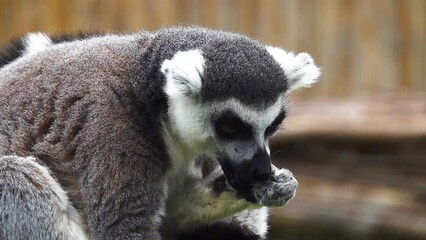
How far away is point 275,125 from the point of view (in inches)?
308

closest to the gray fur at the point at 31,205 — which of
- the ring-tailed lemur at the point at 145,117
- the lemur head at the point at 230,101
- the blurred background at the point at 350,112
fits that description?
the ring-tailed lemur at the point at 145,117

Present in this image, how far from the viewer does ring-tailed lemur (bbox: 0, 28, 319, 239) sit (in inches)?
299

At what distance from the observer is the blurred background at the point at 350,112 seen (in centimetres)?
1241

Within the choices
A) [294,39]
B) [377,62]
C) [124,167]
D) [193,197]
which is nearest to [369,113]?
[377,62]

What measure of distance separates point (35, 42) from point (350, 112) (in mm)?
4734

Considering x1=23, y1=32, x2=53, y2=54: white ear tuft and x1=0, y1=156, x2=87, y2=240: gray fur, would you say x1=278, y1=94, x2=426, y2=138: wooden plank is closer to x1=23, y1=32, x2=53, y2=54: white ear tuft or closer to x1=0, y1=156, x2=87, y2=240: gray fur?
x1=23, y1=32, x2=53, y2=54: white ear tuft

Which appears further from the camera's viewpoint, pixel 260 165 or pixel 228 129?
pixel 228 129

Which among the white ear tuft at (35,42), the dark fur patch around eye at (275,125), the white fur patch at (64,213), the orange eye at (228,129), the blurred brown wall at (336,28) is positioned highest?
the blurred brown wall at (336,28)

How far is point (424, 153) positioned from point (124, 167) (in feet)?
18.3

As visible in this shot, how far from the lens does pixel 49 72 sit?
820cm

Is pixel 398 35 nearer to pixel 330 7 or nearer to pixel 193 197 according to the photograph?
pixel 330 7

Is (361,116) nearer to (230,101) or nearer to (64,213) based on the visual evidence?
(230,101)

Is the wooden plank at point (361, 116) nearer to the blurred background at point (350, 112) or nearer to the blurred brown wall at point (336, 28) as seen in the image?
the blurred background at point (350, 112)

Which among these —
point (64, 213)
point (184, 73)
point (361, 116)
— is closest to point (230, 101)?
point (184, 73)
